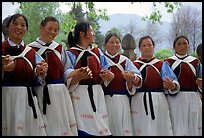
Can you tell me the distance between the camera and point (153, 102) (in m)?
4.31

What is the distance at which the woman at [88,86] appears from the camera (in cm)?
390

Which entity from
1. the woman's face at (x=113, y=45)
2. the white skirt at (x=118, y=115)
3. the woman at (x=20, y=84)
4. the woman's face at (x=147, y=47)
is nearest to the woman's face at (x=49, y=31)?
the woman at (x=20, y=84)

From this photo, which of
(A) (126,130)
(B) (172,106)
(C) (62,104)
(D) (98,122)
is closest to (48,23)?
(C) (62,104)

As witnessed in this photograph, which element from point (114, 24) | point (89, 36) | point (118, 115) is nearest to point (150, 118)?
point (118, 115)

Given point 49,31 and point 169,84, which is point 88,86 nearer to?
point 49,31

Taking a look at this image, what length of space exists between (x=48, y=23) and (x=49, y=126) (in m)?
1.11

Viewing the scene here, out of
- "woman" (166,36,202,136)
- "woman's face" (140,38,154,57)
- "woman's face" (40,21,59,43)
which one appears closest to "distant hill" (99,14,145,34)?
"woman's face" (140,38,154,57)

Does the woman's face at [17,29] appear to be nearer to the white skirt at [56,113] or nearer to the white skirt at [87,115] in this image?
the white skirt at [56,113]

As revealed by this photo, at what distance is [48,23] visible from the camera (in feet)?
12.9

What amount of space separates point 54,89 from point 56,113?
25 cm

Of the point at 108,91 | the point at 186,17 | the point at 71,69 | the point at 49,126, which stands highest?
the point at 186,17

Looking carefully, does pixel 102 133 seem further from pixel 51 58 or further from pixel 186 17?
pixel 186 17

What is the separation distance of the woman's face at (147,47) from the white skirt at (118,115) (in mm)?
701

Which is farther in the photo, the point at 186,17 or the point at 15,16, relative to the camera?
the point at 186,17
